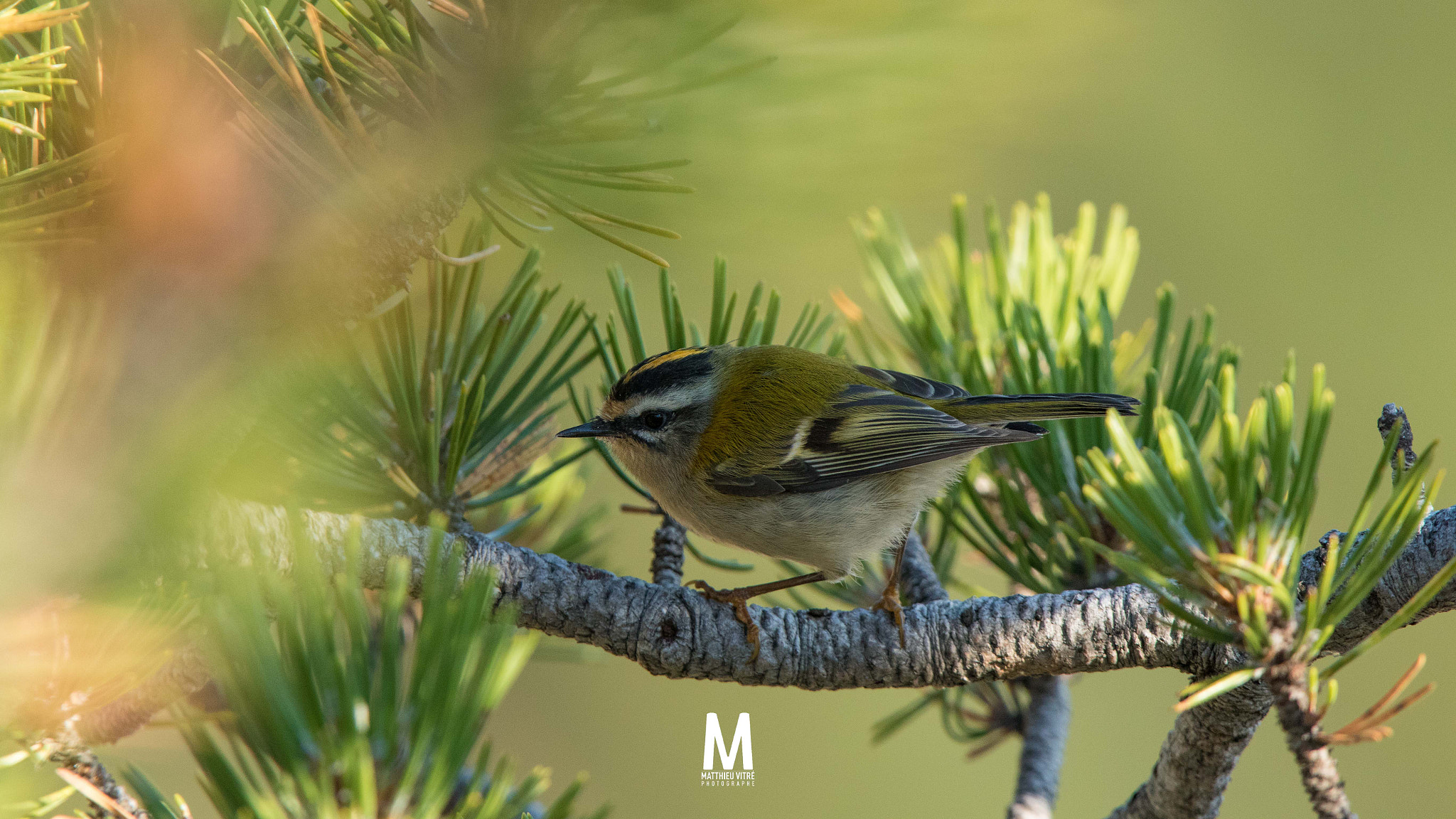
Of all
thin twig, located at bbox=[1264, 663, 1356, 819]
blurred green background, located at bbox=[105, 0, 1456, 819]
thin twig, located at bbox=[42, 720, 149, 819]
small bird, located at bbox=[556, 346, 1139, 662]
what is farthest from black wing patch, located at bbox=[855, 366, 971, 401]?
thin twig, located at bbox=[42, 720, 149, 819]

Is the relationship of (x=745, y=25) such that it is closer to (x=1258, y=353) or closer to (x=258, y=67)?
(x=258, y=67)

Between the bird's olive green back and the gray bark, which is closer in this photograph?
the gray bark

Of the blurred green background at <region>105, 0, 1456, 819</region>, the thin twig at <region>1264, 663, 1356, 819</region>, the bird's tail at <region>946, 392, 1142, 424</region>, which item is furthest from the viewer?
the blurred green background at <region>105, 0, 1456, 819</region>

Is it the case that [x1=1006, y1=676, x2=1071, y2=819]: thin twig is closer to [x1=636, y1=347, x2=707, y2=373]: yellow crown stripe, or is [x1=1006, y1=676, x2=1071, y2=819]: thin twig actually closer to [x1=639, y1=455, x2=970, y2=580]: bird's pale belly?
[x1=639, y1=455, x2=970, y2=580]: bird's pale belly

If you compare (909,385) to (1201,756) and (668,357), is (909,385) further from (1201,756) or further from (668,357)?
(1201,756)

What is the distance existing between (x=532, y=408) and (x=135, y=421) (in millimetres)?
615

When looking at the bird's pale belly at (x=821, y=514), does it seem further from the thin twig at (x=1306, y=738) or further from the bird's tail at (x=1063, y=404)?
the thin twig at (x=1306, y=738)

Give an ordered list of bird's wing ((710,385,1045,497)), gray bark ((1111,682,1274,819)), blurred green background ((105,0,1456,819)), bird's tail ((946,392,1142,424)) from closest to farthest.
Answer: gray bark ((1111,682,1274,819)) → bird's tail ((946,392,1142,424)) → bird's wing ((710,385,1045,497)) → blurred green background ((105,0,1456,819))

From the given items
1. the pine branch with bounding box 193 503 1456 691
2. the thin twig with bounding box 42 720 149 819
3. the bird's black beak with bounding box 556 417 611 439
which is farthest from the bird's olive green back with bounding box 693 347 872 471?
the thin twig with bounding box 42 720 149 819

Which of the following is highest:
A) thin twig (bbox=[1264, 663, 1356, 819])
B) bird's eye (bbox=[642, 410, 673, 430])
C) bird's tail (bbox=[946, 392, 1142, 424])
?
bird's eye (bbox=[642, 410, 673, 430])

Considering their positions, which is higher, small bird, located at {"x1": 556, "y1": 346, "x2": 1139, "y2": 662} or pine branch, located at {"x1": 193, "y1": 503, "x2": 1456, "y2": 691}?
small bird, located at {"x1": 556, "y1": 346, "x2": 1139, "y2": 662}

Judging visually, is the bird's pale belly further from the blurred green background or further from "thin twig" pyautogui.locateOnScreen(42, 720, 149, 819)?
"thin twig" pyautogui.locateOnScreen(42, 720, 149, 819)

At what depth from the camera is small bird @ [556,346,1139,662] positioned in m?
1.45

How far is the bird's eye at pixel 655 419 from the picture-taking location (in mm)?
1547
